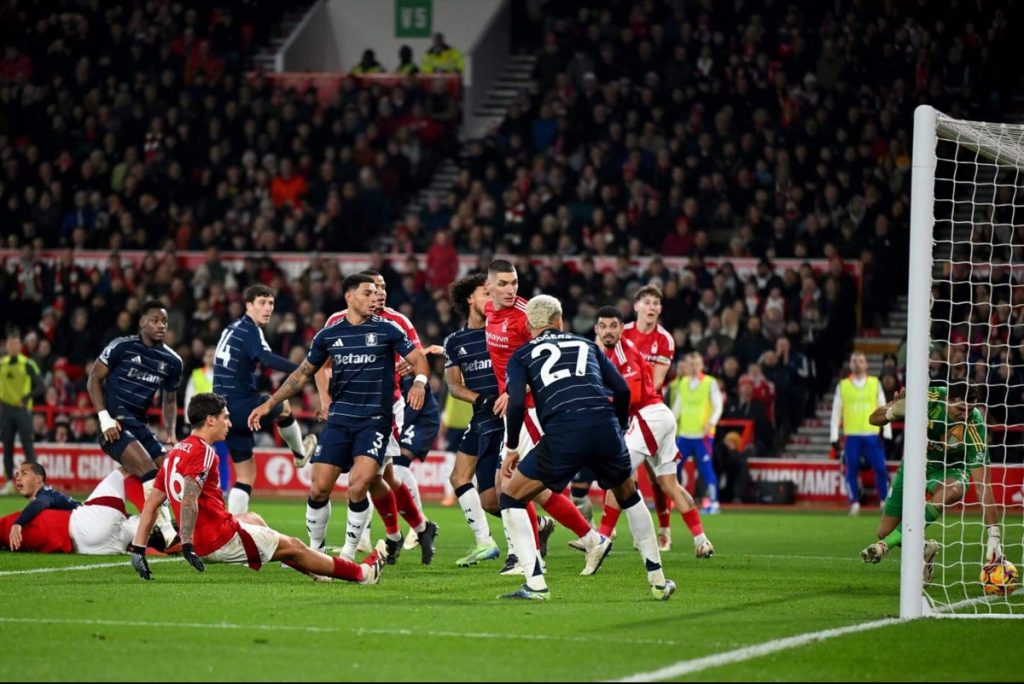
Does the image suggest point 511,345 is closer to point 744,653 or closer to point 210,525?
point 210,525

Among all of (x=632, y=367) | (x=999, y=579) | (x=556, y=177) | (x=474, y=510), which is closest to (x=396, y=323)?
(x=474, y=510)

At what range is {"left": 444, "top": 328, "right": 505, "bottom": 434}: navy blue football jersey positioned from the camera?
13000mm

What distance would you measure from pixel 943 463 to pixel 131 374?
7383 mm

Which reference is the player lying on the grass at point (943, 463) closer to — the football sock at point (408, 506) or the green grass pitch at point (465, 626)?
the green grass pitch at point (465, 626)

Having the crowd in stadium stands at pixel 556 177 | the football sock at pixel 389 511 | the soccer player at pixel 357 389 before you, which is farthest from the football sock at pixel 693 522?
the crowd in stadium stands at pixel 556 177

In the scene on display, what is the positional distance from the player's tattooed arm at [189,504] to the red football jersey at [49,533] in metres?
3.19

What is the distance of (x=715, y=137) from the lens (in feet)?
87.7

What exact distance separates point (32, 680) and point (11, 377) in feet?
52.9

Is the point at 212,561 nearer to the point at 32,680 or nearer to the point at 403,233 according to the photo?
the point at 32,680

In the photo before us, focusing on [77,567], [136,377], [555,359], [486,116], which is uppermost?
[486,116]

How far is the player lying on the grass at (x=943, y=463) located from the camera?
12.0 m

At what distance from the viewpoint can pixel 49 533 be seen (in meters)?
13.8

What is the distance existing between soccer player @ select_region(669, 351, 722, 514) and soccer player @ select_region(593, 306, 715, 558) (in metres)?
6.76

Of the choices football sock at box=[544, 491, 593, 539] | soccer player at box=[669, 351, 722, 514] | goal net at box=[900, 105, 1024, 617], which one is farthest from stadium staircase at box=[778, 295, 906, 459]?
football sock at box=[544, 491, 593, 539]
